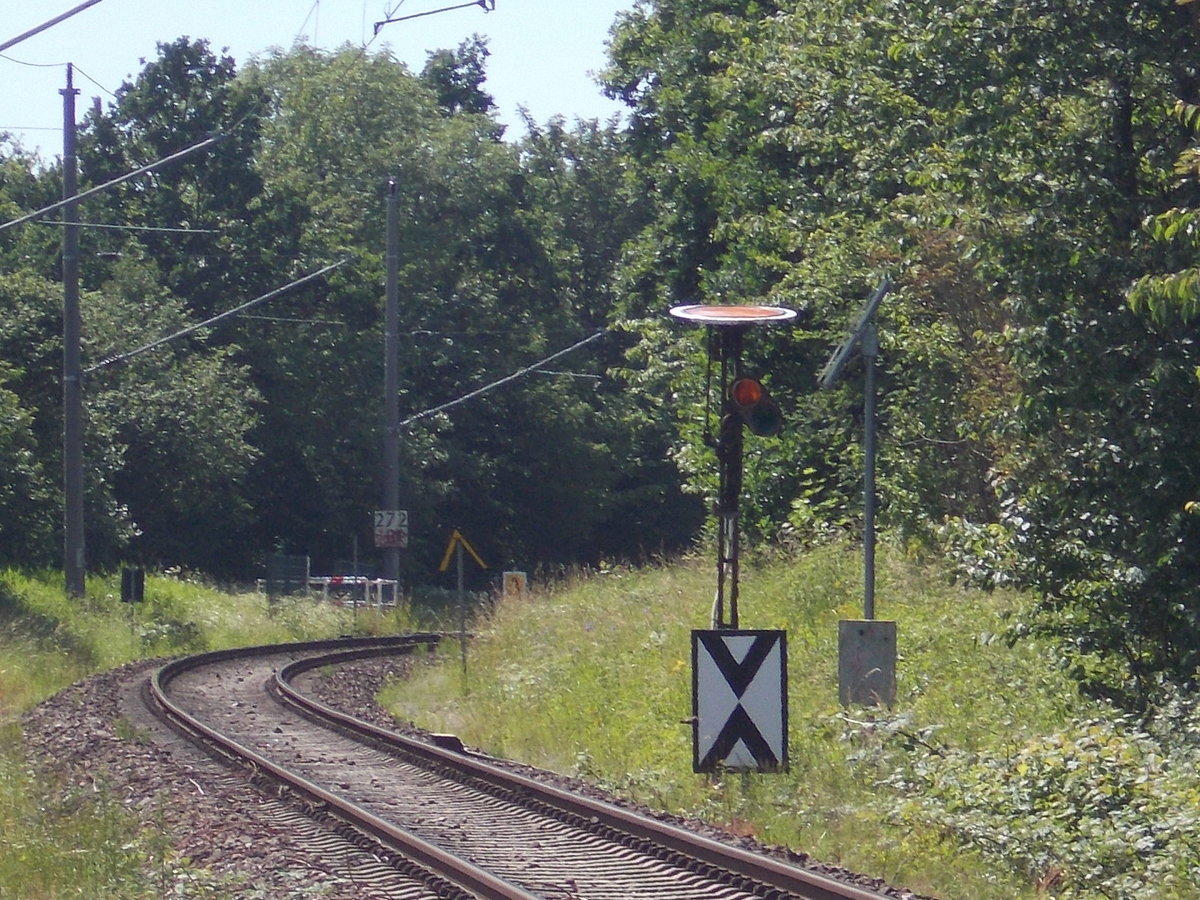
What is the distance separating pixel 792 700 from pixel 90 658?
16.8 meters

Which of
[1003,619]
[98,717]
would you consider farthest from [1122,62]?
[98,717]

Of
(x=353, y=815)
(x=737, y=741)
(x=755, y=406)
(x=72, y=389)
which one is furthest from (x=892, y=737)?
(x=72, y=389)

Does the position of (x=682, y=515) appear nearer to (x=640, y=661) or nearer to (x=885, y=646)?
(x=640, y=661)

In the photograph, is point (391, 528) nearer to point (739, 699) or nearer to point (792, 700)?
point (792, 700)

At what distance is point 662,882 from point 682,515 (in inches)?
2144

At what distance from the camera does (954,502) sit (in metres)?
21.7

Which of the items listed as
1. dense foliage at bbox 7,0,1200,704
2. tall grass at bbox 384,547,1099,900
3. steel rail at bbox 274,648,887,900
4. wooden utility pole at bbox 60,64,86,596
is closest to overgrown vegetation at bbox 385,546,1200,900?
tall grass at bbox 384,547,1099,900

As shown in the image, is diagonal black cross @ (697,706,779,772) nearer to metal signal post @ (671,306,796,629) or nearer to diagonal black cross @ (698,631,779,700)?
diagonal black cross @ (698,631,779,700)

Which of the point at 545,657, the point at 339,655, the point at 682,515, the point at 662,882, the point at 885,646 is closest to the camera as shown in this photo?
the point at 662,882

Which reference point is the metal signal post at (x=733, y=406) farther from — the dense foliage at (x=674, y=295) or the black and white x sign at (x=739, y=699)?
the dense foliage at (x=674, y=295)

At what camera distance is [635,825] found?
37.1ft

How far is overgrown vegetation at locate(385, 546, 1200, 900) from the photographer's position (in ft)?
31.3

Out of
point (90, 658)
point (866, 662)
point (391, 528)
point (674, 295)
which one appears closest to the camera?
point (866, 662)

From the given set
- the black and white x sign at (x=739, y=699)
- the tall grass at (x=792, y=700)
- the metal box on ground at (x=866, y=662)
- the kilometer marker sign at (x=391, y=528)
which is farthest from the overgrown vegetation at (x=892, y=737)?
the kilometer marker sign at (x=391, y=528)
